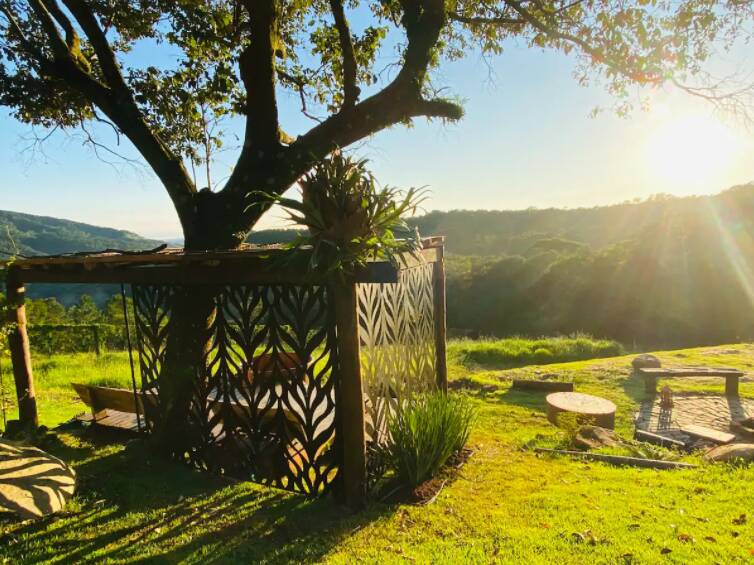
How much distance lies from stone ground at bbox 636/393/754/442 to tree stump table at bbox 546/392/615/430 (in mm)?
748

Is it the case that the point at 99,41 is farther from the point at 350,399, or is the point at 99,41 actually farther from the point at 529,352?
the point at 529,352

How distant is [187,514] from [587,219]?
66.4 meters

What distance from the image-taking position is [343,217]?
4223 mm

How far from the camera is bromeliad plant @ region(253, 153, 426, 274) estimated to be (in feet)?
13.6

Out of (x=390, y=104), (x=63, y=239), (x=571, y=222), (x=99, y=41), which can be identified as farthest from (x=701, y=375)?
(x=63, y=239)

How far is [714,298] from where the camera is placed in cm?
3331

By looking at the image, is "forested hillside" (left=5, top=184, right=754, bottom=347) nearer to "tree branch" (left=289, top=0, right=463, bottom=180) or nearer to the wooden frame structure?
"tree branch" (left=289, top=0, right=463, bottom=180)

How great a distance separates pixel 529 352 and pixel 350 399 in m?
13.7

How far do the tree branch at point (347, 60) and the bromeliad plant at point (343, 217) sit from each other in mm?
2762

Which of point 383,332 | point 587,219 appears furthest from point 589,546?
point 587,219

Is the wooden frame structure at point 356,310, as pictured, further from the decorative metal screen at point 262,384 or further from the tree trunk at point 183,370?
the tree trunk at point 183,370

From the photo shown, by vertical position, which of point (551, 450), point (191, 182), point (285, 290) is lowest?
point (551, 450)

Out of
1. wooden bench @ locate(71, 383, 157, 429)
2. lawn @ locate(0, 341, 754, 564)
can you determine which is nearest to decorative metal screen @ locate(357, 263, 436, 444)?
lawn @ locate(0, 341, 754, 564)

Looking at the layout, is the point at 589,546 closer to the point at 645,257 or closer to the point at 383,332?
the point at 383,332
